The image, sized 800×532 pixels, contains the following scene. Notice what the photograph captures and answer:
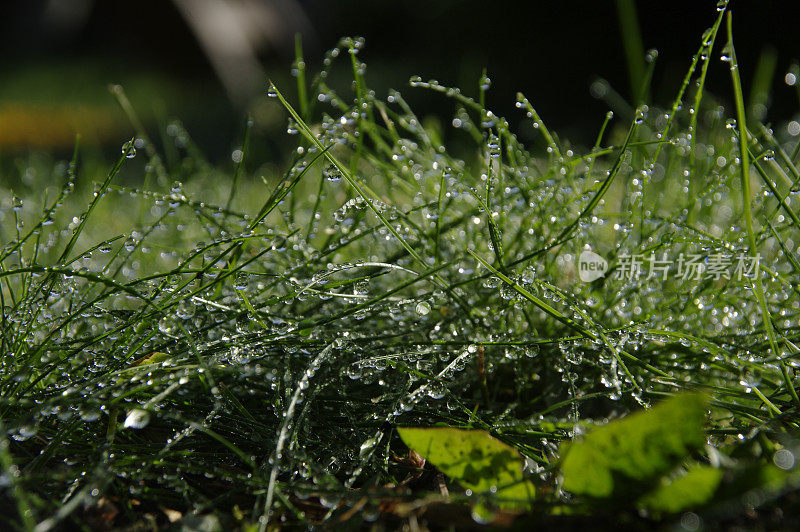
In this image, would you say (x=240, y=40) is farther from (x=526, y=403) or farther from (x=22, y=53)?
(x=526, y=403)

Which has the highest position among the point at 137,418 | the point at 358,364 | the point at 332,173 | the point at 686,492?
the point at 332,173

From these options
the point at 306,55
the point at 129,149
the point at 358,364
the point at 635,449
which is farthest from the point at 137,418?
the point at 306,55

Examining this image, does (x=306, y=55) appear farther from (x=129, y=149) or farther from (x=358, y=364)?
(x=358, y=364)

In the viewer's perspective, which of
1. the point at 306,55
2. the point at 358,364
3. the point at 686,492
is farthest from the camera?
the point at 306,55

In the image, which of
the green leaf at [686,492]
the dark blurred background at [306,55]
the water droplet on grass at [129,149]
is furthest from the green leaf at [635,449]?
the dark blurred background at [306,55]

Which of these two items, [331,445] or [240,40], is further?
[240,40]

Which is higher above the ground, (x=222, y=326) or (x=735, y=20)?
(x=222, y=326)

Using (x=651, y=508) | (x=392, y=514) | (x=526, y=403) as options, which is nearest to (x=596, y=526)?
(x=651, y=508)

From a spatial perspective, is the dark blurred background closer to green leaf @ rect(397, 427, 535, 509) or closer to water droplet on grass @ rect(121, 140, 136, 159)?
water droplet on grass @ rect(121, 140, 136, 159)
